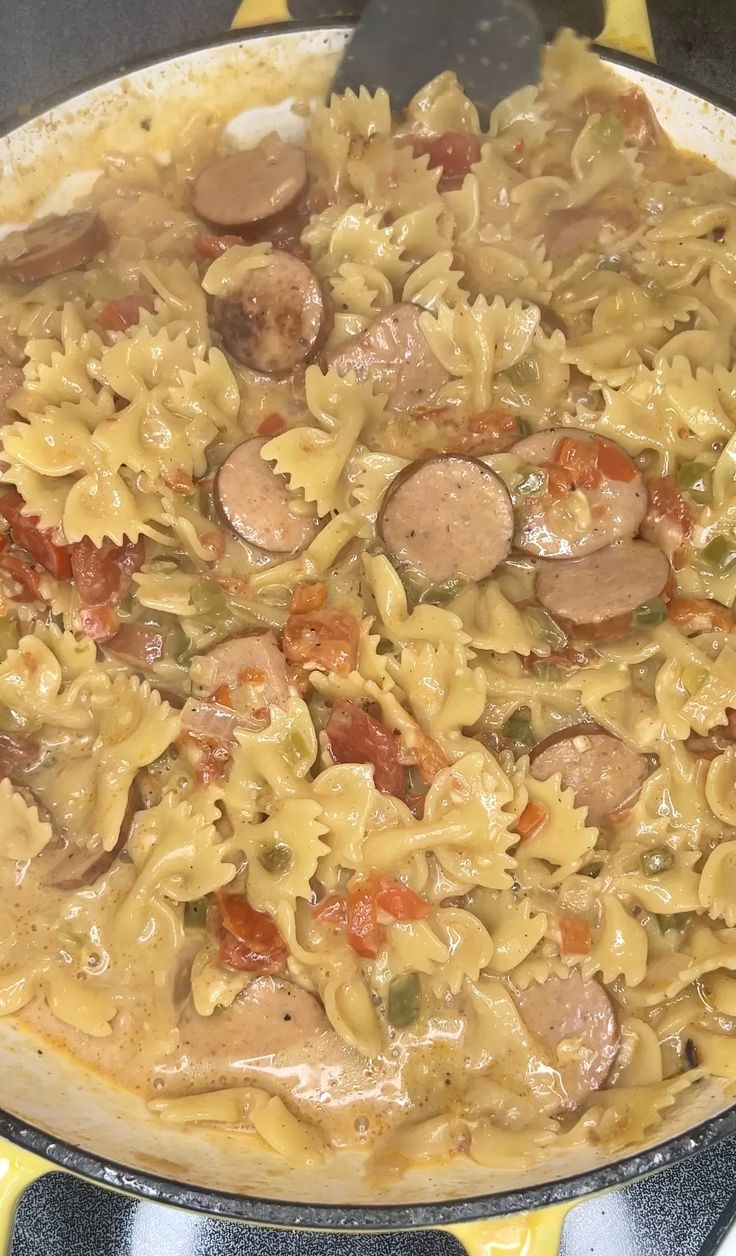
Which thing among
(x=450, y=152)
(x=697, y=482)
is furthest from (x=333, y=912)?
(x=450, y=152)

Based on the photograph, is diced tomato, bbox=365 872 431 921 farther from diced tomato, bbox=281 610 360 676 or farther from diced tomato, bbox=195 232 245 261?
diced tomato, bbox=195 232 245 261

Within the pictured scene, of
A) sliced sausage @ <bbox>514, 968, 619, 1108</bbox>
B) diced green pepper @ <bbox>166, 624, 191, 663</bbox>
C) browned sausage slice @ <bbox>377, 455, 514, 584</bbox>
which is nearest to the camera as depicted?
sliced sausage @ <bbox>514, 968, 619, 1108</bbox>

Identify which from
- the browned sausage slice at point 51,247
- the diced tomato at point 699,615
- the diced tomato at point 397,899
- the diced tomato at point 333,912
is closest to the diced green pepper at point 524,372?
the diced tomato at point 699,615

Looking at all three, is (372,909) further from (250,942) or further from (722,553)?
(722,553)

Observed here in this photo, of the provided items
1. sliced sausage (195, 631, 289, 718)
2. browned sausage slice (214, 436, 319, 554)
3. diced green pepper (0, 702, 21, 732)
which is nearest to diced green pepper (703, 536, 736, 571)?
browned sausage slice (214, 436, 319, 554)

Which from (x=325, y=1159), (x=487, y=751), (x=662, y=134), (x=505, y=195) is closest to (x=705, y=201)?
(x=662, y=134)

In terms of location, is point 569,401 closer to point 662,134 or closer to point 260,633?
Answer: point 662,134
